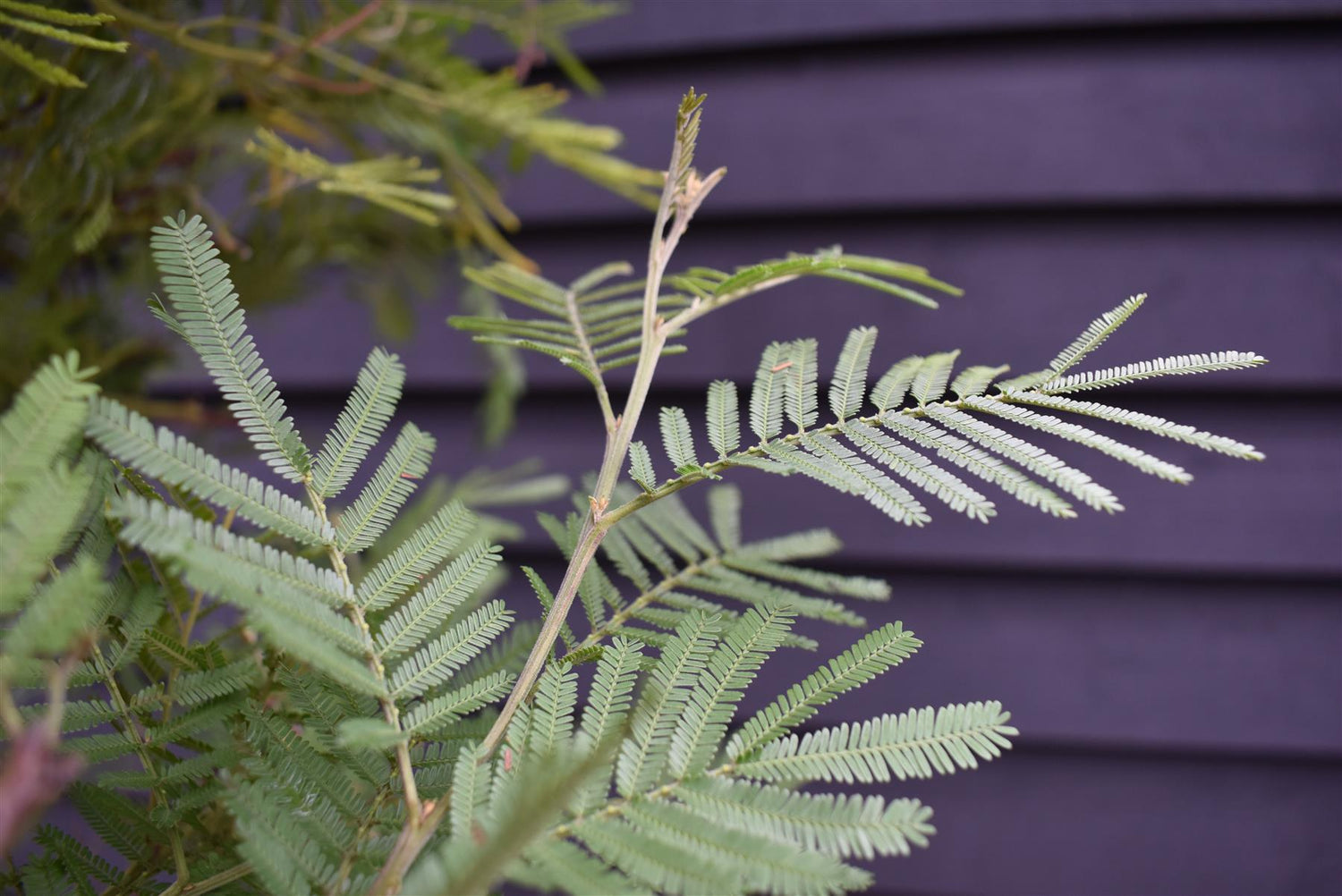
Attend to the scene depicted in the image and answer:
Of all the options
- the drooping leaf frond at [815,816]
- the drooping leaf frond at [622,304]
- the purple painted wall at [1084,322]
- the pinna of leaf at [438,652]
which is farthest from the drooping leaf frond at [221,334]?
the purple painted wall at [1084,322]

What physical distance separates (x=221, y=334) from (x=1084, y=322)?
36.4 inches

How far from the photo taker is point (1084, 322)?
0.97 metres

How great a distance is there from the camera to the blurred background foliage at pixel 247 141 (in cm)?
52

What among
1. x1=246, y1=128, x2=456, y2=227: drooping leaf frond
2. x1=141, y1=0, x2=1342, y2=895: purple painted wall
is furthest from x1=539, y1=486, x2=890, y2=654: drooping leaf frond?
x1=141, y1=0, x2=1342, y2=895: purple painted wall

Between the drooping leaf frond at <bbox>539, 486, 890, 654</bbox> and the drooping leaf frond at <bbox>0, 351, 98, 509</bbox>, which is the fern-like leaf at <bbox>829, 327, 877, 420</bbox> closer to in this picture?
the drooping leaf frond at <bbox>539, 486, 890, 654</bbox>

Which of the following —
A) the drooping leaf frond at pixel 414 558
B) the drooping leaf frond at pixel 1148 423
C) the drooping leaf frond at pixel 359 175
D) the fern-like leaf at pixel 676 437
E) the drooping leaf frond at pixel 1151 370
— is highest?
the drooping leaf frond at pixel 359 175

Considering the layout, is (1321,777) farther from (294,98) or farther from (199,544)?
(294,98)

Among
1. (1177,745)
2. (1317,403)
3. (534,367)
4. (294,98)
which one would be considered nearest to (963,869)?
(1177,745)

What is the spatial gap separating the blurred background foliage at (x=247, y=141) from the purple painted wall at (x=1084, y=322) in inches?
14.3

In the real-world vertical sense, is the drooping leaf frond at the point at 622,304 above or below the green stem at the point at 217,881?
above

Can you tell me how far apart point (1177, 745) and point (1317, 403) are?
406mm

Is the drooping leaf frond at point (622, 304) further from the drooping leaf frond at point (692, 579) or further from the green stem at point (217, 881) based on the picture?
the green stem at point (217, 881)

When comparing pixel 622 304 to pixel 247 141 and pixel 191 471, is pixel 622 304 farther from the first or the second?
pixel 247 141

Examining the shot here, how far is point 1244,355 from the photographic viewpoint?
32 cm
